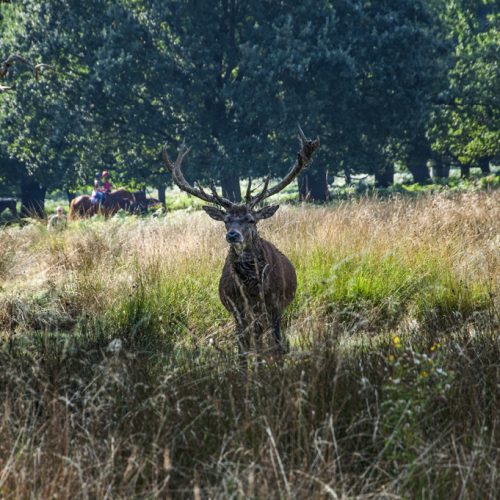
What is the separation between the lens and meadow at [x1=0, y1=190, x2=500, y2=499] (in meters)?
3.23

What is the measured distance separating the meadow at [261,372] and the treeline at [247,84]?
10989 mm

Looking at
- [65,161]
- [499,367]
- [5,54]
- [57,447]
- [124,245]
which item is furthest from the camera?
[65,161]

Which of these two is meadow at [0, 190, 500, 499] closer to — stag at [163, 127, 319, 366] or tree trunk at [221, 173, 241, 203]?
stag at [163, 127, 319, 366]

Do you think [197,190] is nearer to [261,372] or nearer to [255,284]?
[255,284]

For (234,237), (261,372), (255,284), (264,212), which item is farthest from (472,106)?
(261,372)

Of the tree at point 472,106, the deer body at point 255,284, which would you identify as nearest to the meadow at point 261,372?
the deer body at point 255,284

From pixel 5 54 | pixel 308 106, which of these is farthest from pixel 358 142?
pixel 5 54

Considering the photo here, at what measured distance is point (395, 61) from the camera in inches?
814

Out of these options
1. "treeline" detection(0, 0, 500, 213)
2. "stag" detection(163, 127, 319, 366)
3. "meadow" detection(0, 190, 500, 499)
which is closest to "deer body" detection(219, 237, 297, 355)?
"stag" detection(163, 127, 319, 366)

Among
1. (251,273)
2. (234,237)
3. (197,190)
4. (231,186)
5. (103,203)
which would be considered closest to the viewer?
(234,237)

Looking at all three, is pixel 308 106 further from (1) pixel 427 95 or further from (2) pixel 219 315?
(2) pixel 219 315

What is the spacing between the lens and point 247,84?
20.8m

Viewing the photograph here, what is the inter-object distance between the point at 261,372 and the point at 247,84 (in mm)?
17445

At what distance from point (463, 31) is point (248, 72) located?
37.3ft
